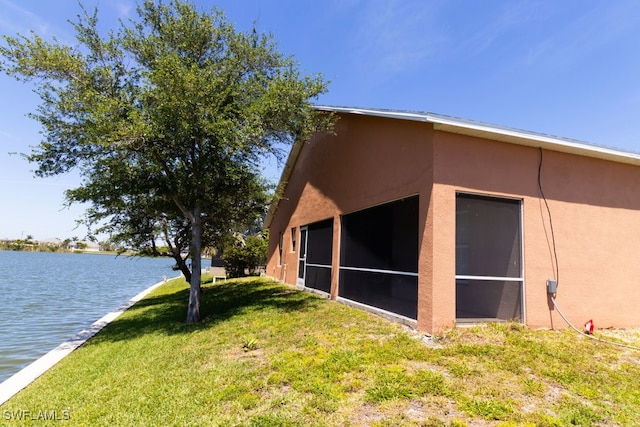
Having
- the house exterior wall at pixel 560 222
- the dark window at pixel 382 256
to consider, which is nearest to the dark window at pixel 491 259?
the house exterior wall at pixel 560 222

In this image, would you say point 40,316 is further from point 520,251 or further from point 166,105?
point 520,251

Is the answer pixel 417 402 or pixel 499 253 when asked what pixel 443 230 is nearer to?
pixel 499 253

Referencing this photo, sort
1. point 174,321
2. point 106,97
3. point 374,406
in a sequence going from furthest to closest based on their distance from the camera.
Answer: point 174,321 < point 106,97 < point 374,406

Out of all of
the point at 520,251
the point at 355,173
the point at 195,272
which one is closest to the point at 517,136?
the point at 520,251

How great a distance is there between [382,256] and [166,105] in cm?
620

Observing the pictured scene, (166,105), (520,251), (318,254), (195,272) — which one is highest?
(166,105)

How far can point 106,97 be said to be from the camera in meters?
8.75

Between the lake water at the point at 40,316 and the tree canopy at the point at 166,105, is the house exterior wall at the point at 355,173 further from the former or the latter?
the lake water at the point at 40,316

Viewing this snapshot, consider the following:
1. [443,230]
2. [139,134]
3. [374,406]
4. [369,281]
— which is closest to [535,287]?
[443,230]

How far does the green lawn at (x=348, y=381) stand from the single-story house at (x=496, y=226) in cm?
76

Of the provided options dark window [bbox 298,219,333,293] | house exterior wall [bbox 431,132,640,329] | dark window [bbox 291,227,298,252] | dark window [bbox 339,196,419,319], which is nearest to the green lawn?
house exterior wall [bbox 431,132,640,329]

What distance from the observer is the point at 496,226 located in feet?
24.0

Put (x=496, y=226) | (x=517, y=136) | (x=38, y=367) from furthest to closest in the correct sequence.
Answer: (x=496, y=226) < (x=38, y=367) < (x=517, y=136)

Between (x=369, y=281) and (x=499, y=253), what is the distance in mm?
3067
